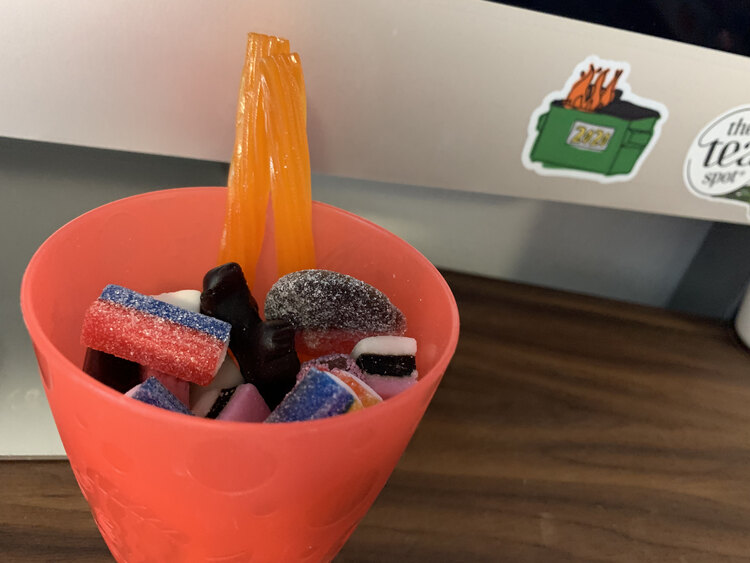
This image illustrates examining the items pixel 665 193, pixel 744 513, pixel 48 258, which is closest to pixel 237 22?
pixel 48 258

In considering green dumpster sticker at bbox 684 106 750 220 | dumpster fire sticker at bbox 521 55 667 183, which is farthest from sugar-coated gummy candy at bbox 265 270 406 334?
green dumpster sticker at bbox 684 106 750 220

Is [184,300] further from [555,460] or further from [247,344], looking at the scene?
[555,460]

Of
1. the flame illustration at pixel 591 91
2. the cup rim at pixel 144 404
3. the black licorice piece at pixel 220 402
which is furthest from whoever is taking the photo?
the flame illustration at pixel 591 91

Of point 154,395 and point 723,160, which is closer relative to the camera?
point 154,395

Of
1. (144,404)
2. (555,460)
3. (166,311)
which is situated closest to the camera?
(144,404)

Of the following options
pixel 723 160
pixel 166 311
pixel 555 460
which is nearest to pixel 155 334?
pixel 166 311

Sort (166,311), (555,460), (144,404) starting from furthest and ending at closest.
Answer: (555,460)
(166,311)
(144,404)

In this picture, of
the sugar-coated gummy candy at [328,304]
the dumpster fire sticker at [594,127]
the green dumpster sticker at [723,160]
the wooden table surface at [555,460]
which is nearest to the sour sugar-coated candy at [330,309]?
the sugar-coated gummy candy at [328,304]

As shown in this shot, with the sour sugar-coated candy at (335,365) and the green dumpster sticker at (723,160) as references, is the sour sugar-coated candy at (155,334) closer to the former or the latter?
the sour sugar-coated candy at (335,365)
